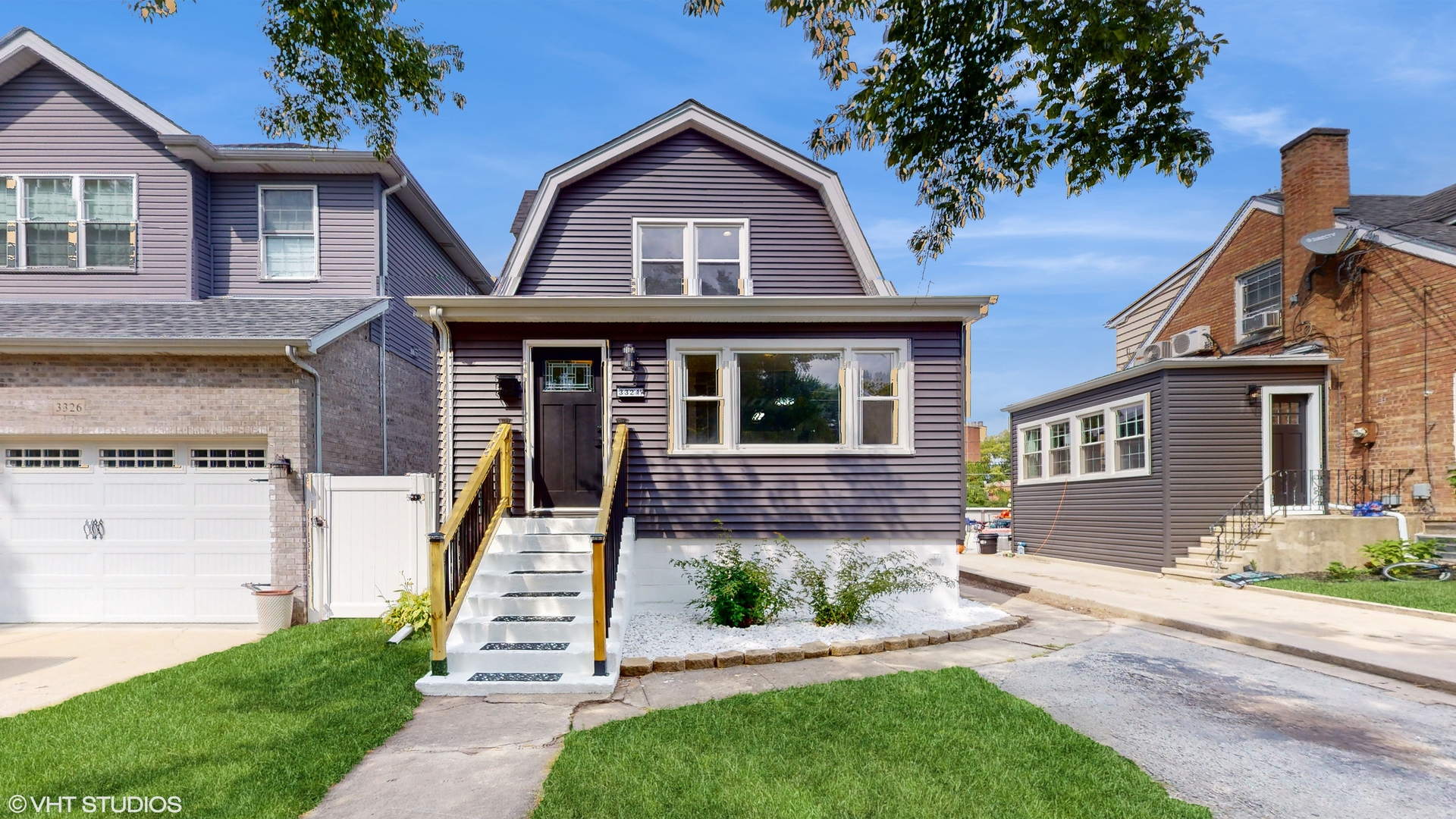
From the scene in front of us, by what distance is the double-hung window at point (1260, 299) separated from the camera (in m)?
15.9

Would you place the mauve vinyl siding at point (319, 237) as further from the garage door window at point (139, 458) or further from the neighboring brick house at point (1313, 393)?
the neighboring brick house at point (1313, 393)

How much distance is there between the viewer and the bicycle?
11.3 m

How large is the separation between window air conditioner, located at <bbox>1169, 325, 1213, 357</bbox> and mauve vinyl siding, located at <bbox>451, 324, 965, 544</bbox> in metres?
11.2

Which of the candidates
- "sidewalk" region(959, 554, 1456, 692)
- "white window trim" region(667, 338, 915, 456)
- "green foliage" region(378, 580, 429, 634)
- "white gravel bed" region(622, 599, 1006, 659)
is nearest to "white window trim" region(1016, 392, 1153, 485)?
"sidewalk" region(959, 554, 1456, 692)

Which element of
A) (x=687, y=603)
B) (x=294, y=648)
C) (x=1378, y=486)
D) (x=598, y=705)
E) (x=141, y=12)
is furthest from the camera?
(x=1378, y=486)

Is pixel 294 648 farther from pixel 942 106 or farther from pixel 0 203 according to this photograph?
pixel 0 203

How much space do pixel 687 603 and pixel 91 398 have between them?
7581mm

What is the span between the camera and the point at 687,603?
8875 millimetres

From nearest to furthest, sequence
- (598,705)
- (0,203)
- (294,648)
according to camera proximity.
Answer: (598,705) < (294,648) < (0,203)

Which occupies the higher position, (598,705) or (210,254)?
(210,254)

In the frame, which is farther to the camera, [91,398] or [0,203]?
[0,203]

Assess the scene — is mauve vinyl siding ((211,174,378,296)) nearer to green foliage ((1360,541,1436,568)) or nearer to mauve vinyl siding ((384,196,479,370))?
mauve vinyl siding ((384,196,479,370))

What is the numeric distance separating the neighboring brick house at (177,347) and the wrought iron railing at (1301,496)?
42.0 feet

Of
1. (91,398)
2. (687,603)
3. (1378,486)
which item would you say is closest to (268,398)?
(91,398)
